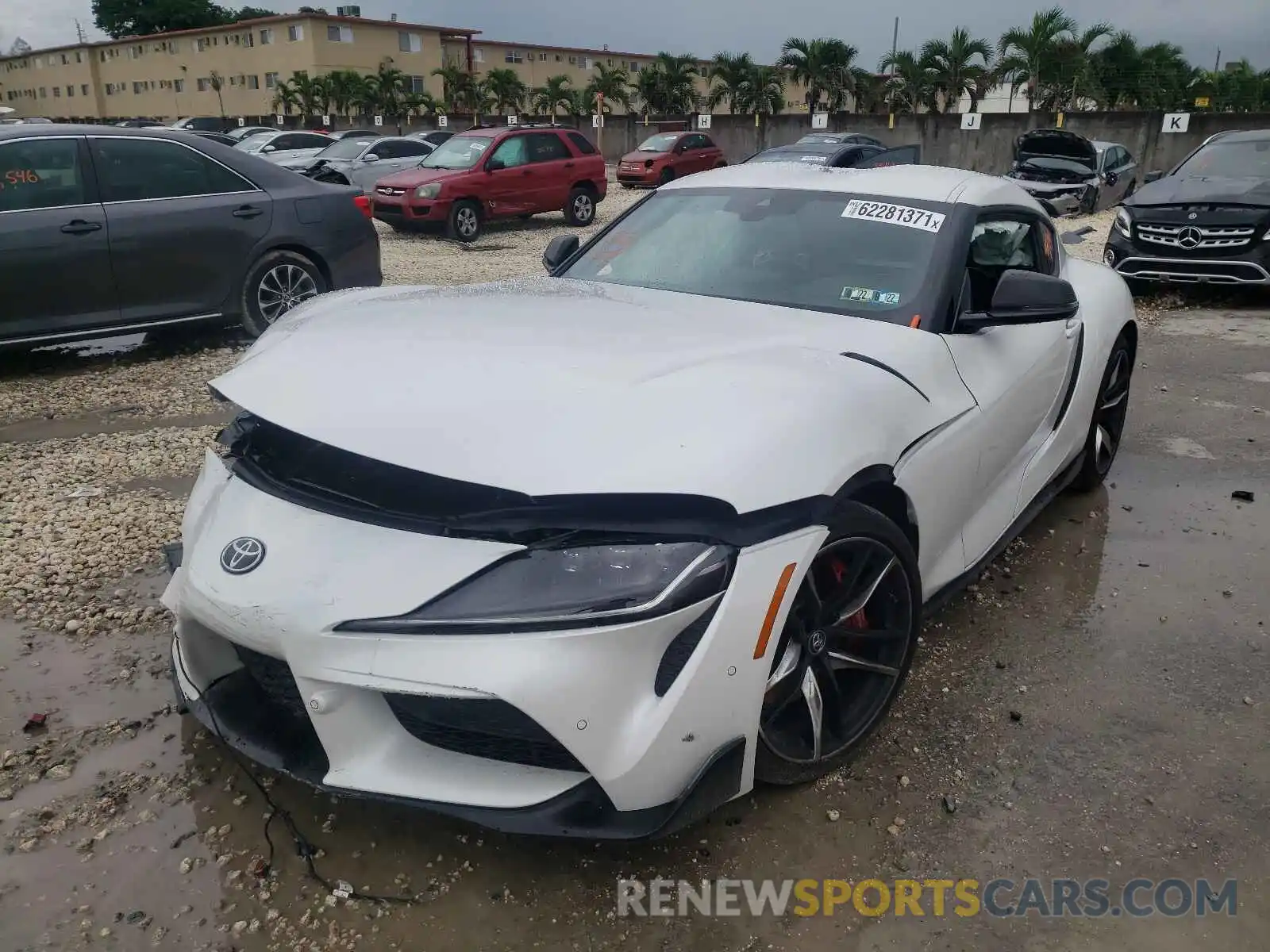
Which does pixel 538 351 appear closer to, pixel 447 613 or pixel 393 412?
pixel 393 412

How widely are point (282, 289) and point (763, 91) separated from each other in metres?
33.0

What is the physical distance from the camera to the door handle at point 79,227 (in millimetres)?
6047

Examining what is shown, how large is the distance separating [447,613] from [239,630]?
1.60ft

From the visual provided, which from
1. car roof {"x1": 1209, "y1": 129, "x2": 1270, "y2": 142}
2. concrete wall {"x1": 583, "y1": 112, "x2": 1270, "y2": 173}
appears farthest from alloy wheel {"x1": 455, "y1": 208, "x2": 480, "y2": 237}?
concrete wall {"x1": 583, "y1": 112, "x2": 1270, "y2": 173}

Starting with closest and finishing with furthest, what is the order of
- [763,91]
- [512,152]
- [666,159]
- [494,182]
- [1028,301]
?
1. [1028,301]
2. [494,182]
3. [512,152]
4. [666,159]
5. [763,91]

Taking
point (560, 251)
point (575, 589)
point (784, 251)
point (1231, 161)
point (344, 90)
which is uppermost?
point (344, 90)

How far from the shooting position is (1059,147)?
17047 millimetres

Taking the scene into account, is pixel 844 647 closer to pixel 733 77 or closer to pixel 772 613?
pixel 772 613

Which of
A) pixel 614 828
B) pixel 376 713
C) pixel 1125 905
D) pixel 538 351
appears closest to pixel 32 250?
pixel 538 351

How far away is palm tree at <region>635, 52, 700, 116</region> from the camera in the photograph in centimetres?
3944

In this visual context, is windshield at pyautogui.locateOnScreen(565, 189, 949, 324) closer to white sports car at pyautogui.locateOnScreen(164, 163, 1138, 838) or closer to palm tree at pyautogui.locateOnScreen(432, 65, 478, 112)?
white sports car at pyautogui.locateOnScreen(164, 163, 1138, 838)

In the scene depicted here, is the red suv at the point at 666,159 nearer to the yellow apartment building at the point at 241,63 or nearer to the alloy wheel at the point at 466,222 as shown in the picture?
the alloy wheel at the point at 466,222

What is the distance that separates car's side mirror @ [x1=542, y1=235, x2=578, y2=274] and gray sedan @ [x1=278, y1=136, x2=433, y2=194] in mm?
12790

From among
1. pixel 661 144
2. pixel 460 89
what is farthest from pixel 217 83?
pixel 661 144
